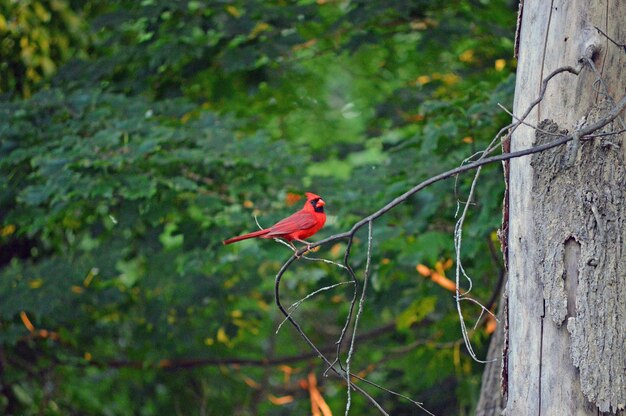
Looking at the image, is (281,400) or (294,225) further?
(281,400)

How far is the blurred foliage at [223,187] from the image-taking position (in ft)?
18.0

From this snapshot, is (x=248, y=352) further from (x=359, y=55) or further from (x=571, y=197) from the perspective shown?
(x=571, y=197)

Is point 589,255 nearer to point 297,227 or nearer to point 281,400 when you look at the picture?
point 297,227

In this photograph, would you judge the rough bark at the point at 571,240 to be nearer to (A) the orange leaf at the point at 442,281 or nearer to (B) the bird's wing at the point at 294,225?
(B) the bird's wing at the point at 294,225

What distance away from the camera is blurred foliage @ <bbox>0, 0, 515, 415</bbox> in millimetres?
5496

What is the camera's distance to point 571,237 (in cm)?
284

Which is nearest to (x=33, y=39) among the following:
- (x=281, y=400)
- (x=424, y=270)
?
(x=424, y=270)

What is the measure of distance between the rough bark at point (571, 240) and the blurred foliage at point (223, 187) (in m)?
2.10

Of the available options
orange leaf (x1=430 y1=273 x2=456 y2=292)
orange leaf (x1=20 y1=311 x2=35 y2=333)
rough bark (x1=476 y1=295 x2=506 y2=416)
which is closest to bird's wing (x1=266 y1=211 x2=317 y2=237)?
rough bark (x1=476 y1=295 x2=506 y2=416)

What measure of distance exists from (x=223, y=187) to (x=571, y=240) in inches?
130

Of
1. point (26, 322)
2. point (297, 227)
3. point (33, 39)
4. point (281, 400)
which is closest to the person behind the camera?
point (297, 227)

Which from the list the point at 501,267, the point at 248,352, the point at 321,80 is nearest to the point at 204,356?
the point at 248,352

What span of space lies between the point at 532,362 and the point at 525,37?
1114 mm

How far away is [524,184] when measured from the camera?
9.80 ft
